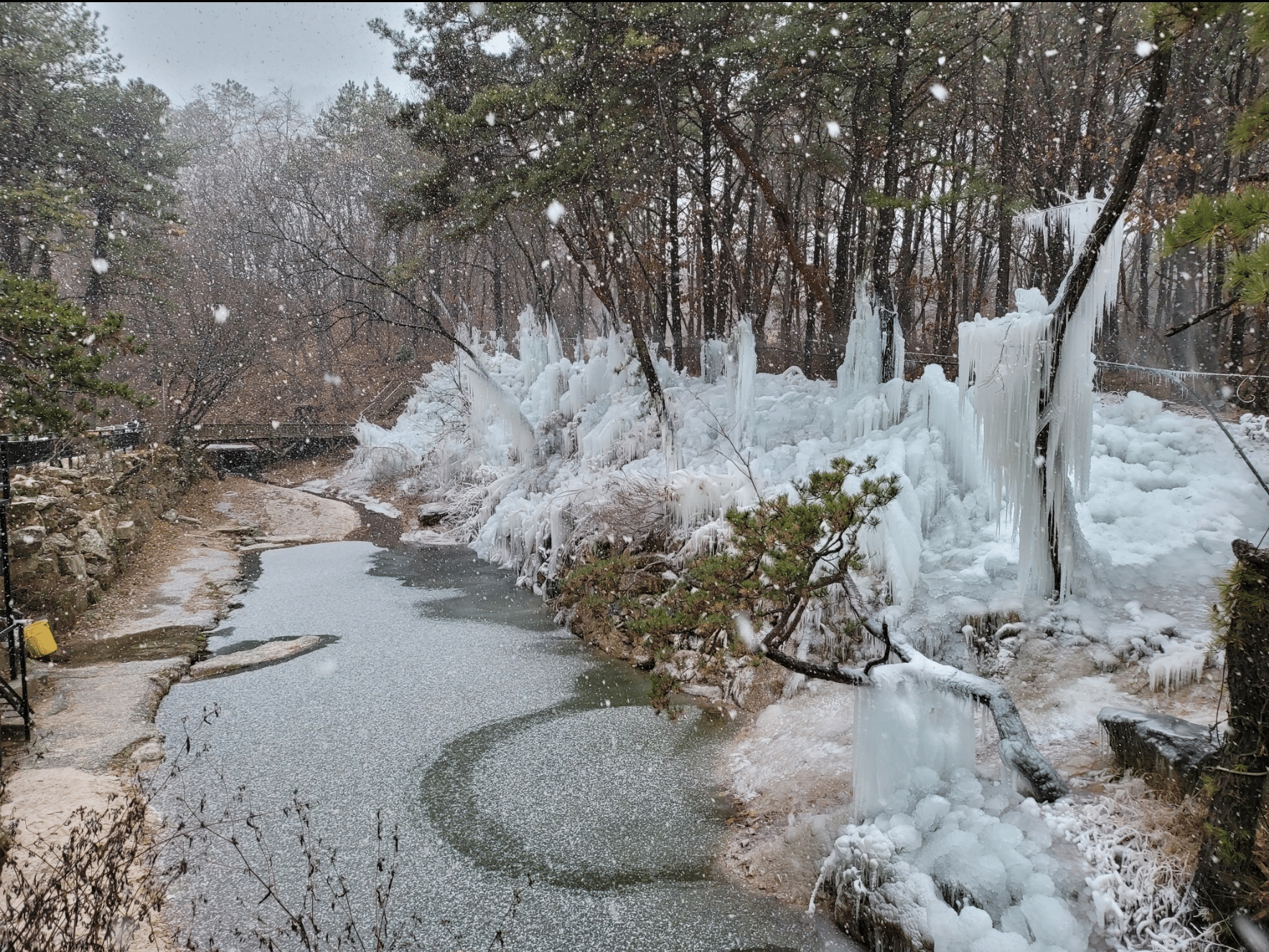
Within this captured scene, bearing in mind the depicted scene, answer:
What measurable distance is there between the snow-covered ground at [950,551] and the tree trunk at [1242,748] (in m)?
0.61

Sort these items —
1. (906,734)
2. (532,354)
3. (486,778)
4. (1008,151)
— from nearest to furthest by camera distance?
(906,734)
(486,778)
(1008,151)
(532,354)

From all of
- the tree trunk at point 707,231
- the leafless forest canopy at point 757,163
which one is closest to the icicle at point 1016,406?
the leafless forest canopy at point 757,163

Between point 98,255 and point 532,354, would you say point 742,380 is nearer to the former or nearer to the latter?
point 532,354

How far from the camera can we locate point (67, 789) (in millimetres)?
5367

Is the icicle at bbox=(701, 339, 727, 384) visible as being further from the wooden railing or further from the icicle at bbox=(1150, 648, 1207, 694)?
the wooden railing

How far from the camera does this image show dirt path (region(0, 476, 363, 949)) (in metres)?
5.44

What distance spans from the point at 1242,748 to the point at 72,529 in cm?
1314

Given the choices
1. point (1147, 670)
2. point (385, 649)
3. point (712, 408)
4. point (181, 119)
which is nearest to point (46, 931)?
point (385, 649)

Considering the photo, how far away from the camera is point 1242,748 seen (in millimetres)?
3336

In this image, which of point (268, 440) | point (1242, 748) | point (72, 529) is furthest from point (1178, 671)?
point (268, 440)

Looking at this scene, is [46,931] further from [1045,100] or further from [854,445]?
[1045,100]

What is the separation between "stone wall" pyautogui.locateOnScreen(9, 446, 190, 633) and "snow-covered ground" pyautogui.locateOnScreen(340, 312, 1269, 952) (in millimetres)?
6296

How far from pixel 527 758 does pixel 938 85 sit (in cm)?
1294

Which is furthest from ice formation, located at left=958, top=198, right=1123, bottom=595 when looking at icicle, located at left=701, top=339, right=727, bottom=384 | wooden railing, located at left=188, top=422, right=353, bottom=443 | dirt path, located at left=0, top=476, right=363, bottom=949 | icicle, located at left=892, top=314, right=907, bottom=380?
wooden railing, located at left=188, top=422, right=353, bottom=443
